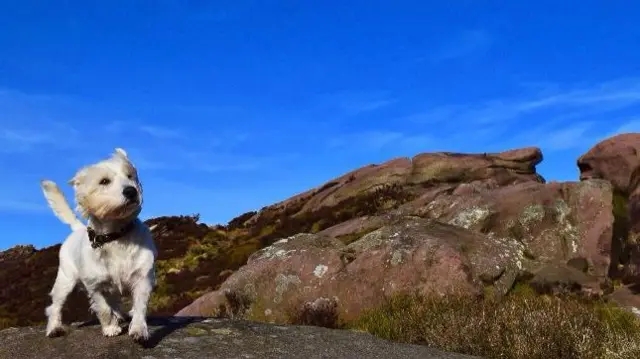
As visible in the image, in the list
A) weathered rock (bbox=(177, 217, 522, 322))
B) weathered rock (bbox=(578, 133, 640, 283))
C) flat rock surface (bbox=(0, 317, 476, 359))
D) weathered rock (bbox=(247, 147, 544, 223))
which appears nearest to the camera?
flat rock surface (bbox=(0, 317, 476, 359))

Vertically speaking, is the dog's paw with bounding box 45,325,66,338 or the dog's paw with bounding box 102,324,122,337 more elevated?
the dog's paw with bounding box 45,325,66,338

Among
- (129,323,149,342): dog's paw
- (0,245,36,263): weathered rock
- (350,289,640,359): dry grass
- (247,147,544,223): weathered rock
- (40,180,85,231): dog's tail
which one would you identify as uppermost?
(0,245,36,263): weathered rock

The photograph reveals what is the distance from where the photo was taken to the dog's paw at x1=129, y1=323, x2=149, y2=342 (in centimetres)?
707

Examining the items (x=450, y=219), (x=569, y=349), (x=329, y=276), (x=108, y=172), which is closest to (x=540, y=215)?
(x=450, y=219)

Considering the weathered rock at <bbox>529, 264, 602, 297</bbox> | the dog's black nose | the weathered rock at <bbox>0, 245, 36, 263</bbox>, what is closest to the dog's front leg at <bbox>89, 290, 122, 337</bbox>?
the dog's black nose

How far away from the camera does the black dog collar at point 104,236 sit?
713 centimetres

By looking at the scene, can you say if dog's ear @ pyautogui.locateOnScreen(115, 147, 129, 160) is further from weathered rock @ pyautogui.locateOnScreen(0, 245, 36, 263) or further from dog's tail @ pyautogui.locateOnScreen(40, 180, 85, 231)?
weathered rock @ pyautogui.locateOnScreen(0, 245, 36, 263)

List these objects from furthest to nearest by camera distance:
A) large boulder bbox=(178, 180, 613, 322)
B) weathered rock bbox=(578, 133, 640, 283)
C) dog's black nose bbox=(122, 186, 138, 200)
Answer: weathered rock bbox=(578, 133, 640, 283) → large boulder bbox=(178, 180, 613, 322) → dog's black nose bbox=(122, 186, 138, 200)

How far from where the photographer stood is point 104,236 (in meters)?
7.13

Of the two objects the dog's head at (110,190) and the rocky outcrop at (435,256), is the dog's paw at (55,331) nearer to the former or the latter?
the dog's head at (110,190)

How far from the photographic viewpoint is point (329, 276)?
15.2 m

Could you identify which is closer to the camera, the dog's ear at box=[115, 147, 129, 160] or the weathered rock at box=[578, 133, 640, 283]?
the dog's ear at box=[115, 147, 129, 160]

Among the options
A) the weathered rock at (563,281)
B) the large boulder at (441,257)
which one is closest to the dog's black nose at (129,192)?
the large boulder at (441,257)

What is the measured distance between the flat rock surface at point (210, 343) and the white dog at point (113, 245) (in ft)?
0.87
